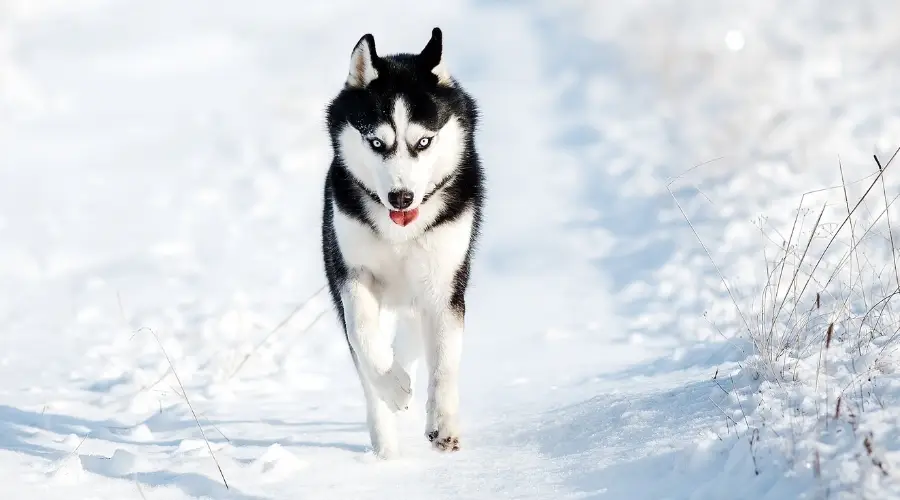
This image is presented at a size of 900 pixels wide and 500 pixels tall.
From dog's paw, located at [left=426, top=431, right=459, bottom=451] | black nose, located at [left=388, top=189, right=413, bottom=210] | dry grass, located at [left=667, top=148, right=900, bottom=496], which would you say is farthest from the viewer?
dog's paw, located at [left=426, top=431, right=459, bottom=451]

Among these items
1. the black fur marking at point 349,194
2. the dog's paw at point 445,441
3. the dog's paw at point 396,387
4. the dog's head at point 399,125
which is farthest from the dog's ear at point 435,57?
the dog's paw at point 445,441

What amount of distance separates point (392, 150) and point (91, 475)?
1.65m

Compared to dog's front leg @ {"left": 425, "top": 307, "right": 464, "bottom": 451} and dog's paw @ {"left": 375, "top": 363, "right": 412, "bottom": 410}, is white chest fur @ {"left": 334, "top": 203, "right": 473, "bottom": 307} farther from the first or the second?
dog's paw @ {"left": 375, "top": 363, "right": 412, "bottom": 410}

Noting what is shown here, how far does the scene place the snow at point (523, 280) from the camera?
3.00m

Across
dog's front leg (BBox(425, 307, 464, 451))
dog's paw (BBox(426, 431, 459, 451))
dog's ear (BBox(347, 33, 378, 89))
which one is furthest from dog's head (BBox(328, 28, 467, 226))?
dog's paw (BBox(426, 431, 459, 451))

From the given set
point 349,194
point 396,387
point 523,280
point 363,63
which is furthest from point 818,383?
point 523,280

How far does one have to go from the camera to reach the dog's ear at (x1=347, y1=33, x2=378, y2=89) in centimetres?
365

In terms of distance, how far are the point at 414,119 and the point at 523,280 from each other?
3.86 meters

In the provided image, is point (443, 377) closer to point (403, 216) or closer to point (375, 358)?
point (375, 358)

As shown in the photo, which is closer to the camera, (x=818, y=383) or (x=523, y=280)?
(x=818, y=383)

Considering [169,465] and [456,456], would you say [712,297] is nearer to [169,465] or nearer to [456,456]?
[456,456]

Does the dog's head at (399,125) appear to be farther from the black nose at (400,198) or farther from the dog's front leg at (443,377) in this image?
the dog's front leg at (443,377)

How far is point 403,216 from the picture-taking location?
3.55 metres

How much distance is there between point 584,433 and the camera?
3.44 meters
